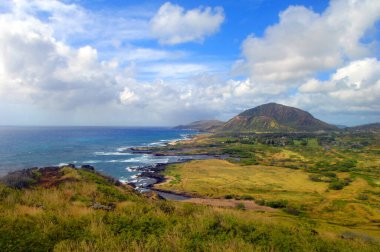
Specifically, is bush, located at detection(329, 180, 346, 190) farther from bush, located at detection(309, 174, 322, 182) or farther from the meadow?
bush, located at detection(309, 174, 322, 182)

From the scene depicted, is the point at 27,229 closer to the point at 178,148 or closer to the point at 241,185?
the point at 241,185

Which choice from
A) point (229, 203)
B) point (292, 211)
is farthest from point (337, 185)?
point (229, 203)

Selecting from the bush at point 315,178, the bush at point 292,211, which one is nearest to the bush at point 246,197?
the bush at point 292,211

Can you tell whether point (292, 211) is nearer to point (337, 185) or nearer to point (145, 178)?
point (337, 185)

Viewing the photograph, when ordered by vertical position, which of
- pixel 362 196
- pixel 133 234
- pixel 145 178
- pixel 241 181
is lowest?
pixel 362 196

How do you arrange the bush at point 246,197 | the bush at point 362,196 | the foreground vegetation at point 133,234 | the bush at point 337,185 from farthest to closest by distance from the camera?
the bush at point 337,185
the bush at point 362,196
the bush at point 246,197
the foreground vegetation at point 133,234

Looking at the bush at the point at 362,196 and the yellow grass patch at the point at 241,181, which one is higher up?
the yellow grass patch at the point at 241,181

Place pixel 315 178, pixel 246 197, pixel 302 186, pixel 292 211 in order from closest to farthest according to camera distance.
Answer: pixel 292 211, pixel 246 197, pixel 302 186, pixel 315 178

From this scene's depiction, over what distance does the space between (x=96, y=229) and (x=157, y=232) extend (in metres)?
2.69

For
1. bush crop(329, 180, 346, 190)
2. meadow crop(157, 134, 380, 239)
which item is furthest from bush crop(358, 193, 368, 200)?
bush crop(329, 180, 346, 190)

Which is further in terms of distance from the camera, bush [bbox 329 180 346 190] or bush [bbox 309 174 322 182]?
bush [bbox 309 174 322 182]

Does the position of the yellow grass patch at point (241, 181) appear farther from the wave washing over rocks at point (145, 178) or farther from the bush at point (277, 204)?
the bush at point (277, 204)

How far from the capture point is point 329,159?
13138cm

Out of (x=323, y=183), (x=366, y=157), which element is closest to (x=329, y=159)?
(x=366, y=157)
